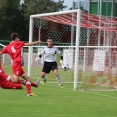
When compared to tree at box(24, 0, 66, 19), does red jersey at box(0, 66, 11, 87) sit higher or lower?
lower

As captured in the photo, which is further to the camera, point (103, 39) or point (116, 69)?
point (103, 39)

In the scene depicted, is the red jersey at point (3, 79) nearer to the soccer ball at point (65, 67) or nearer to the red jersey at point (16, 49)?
the red jersey at point (16, 49)

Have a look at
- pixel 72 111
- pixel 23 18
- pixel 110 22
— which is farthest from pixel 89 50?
pixel 23 18

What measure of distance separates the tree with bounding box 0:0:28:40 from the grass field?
189 ft

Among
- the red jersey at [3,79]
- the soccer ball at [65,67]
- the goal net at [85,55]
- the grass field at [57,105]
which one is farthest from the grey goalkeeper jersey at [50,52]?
the grass field at [57,105]

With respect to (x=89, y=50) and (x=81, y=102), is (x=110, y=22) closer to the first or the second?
(x=89, y=50)

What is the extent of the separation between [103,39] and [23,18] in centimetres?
5227

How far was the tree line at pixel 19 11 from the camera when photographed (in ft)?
250

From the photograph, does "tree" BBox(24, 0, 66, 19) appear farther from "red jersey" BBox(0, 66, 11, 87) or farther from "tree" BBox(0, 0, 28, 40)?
"red jersey" BBox(0, 66, 11, 87)

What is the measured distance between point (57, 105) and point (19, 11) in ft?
224

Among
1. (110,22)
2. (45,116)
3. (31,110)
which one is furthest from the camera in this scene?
(110,22)

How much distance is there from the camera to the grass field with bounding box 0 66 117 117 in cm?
1158

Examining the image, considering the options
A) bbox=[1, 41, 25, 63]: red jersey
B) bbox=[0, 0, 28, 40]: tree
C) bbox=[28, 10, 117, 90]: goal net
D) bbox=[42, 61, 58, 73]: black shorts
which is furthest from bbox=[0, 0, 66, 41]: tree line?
bbox=[1, 41, 25, 63]: red jersey

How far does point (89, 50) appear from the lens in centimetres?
2166
